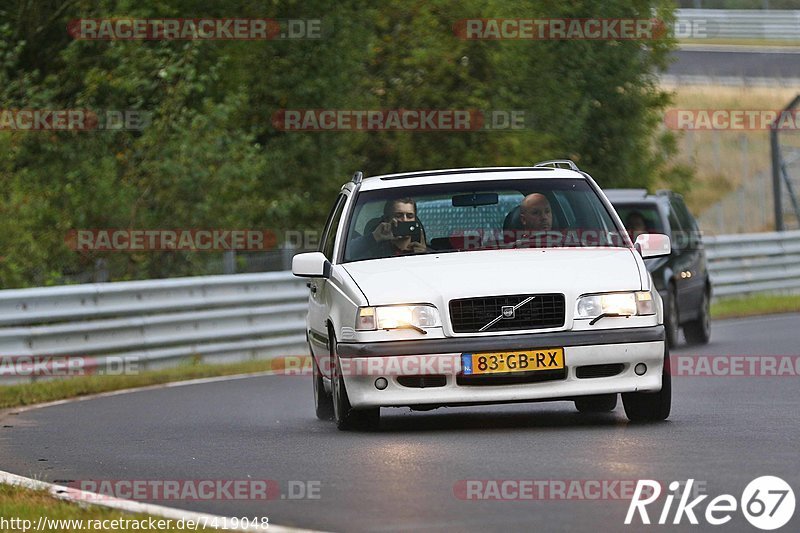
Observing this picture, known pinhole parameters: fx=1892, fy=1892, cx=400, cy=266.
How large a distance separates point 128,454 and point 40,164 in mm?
17607

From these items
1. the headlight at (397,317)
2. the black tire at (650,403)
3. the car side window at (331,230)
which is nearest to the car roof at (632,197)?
the car side window at (331,230)

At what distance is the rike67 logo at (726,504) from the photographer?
764 cm

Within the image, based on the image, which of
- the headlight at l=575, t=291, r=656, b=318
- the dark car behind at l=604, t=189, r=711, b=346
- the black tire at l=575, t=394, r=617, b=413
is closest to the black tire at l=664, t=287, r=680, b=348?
the dark car behind at l=604, t=189, r=711, b=346

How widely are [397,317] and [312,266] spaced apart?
4.11ft

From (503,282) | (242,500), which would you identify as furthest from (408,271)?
(242,500)

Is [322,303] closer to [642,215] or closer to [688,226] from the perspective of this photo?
[642,215]

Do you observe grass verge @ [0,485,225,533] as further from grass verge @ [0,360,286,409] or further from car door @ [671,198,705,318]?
car door @ [671,198,705,318]

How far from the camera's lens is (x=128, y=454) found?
1120 centimetres

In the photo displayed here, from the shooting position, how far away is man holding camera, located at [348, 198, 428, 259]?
40.3 ft

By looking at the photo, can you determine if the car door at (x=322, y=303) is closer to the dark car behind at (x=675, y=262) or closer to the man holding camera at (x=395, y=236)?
the man holding camera at (x=395, y=236)

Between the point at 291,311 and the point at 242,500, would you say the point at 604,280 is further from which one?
the point at 291,311

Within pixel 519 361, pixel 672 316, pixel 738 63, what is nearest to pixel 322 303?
pixel 519 361

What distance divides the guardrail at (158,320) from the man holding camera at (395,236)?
6918 mm

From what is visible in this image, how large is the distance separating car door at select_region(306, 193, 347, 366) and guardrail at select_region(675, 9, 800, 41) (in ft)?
168
